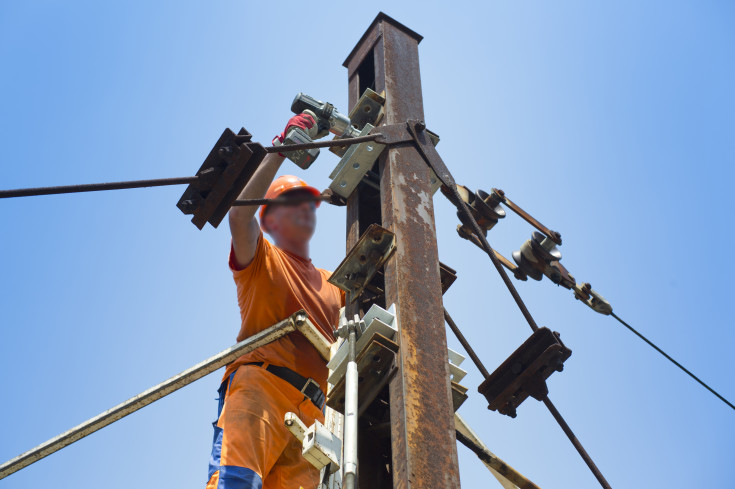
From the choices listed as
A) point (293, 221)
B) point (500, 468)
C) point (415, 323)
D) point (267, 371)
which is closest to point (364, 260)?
A: point (415, 323)

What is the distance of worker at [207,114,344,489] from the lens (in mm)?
3795

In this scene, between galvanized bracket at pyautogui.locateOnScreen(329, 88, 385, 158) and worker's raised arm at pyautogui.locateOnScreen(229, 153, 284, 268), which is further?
galvanized bracket at pyautogui.locateOnScreen(329, 88, 385, 158)

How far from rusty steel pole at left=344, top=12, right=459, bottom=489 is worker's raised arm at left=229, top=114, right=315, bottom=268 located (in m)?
0.47

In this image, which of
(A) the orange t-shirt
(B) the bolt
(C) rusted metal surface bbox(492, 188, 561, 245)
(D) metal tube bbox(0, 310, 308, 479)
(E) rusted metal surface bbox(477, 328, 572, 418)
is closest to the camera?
(B) the bolt

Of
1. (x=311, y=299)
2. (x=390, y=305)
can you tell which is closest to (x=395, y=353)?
(x=390, y=305)

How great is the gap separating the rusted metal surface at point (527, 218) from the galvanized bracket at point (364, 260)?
68.4 inches

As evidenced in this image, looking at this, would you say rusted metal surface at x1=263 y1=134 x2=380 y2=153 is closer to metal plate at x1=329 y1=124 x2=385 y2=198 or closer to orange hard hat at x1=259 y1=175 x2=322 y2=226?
metal plate at x1=329 y1=124 x2=385 y2=198

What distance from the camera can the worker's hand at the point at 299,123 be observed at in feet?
13.7

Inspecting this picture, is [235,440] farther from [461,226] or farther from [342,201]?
[461,226]

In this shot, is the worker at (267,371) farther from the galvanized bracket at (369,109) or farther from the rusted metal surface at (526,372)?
the rusted metal surface at (526,372)

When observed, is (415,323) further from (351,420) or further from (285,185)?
(285,185)

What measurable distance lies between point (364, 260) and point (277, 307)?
1.07 metres

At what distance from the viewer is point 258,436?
12.6 ft

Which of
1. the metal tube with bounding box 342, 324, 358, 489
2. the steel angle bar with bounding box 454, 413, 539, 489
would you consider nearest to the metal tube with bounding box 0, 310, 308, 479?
the metal tube with bounding box 342, 324, 358, 489
